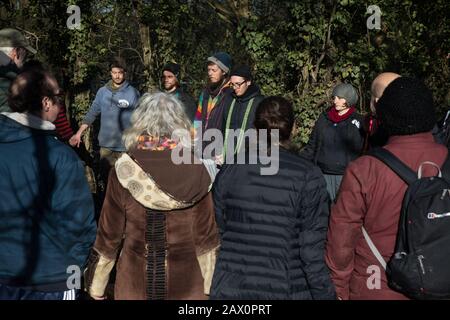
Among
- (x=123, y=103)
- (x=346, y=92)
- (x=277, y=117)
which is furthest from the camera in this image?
(x=123, y=103)

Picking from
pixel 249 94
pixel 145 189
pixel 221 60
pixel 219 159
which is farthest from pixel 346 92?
pixel 145 189

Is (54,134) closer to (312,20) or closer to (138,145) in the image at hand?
(138,145)

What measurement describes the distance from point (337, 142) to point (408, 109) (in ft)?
10.1

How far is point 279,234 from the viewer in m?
2.83

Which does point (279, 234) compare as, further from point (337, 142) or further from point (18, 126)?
point (337, 142)

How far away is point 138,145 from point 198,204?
1.48ft

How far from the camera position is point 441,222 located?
7.89 feet

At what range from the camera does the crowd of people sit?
2637mm

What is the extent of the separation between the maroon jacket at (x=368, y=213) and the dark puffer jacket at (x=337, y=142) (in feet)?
9.49

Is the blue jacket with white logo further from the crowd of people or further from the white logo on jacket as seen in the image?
the crowd of people

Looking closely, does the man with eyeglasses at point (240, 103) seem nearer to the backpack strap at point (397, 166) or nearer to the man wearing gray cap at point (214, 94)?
the man wearing gray cap at point (214, 94)

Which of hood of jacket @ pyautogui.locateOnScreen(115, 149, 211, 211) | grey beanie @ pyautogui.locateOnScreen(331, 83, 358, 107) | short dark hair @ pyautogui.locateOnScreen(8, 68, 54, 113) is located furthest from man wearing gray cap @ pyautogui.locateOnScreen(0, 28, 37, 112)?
grey beanie @ pyautogui.locateOnScreen(331, 83, 358, 107)

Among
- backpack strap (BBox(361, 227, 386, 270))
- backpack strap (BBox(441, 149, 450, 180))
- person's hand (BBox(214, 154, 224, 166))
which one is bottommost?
person's hand (BBox(214, 154, 224, 166))

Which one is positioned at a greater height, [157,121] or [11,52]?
[11,52]
